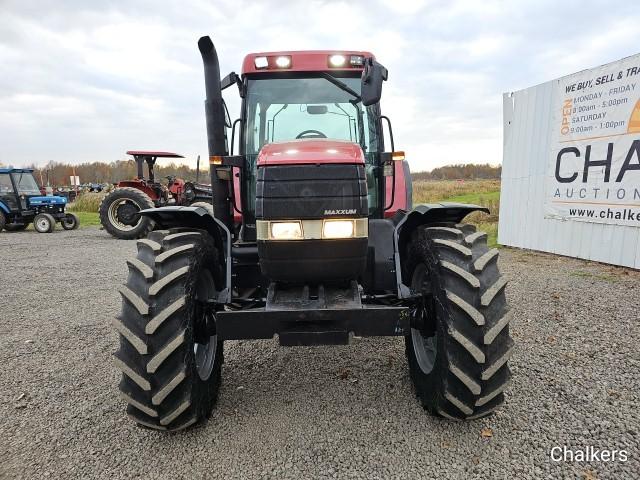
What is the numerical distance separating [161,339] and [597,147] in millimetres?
6989

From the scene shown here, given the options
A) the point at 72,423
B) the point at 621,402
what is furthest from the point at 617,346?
the point at 72,423

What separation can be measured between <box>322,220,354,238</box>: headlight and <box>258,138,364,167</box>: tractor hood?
35 centimetres

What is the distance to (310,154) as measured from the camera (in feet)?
8.05

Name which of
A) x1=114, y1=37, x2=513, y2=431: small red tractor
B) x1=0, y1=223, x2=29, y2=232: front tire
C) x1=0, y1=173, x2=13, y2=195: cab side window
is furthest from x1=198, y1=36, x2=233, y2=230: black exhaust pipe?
x1=0, y1=223, x2=29, y2=232: front tire

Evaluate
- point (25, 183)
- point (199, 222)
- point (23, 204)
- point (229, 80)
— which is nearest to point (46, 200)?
point (23, 204)

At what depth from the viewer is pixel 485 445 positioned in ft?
7.70

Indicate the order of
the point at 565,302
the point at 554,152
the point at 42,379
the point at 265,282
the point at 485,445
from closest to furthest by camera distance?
1. the point at 485,445
2. the point at 265,282
3. the point at 42,379
4. the point at 565,302
5. the point at 554,152

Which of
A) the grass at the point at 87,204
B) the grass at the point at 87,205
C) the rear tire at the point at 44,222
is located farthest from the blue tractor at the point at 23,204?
the grass at the point at 87,204

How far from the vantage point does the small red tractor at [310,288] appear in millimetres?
2227

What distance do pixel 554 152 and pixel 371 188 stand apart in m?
5.28

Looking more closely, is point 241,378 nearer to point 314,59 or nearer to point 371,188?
point 371,188

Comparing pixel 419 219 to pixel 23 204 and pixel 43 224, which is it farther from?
pixel 23 204

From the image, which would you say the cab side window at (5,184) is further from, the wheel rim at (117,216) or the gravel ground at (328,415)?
the gravel ground at (328,415)

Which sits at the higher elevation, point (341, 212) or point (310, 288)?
point (341, 212)
